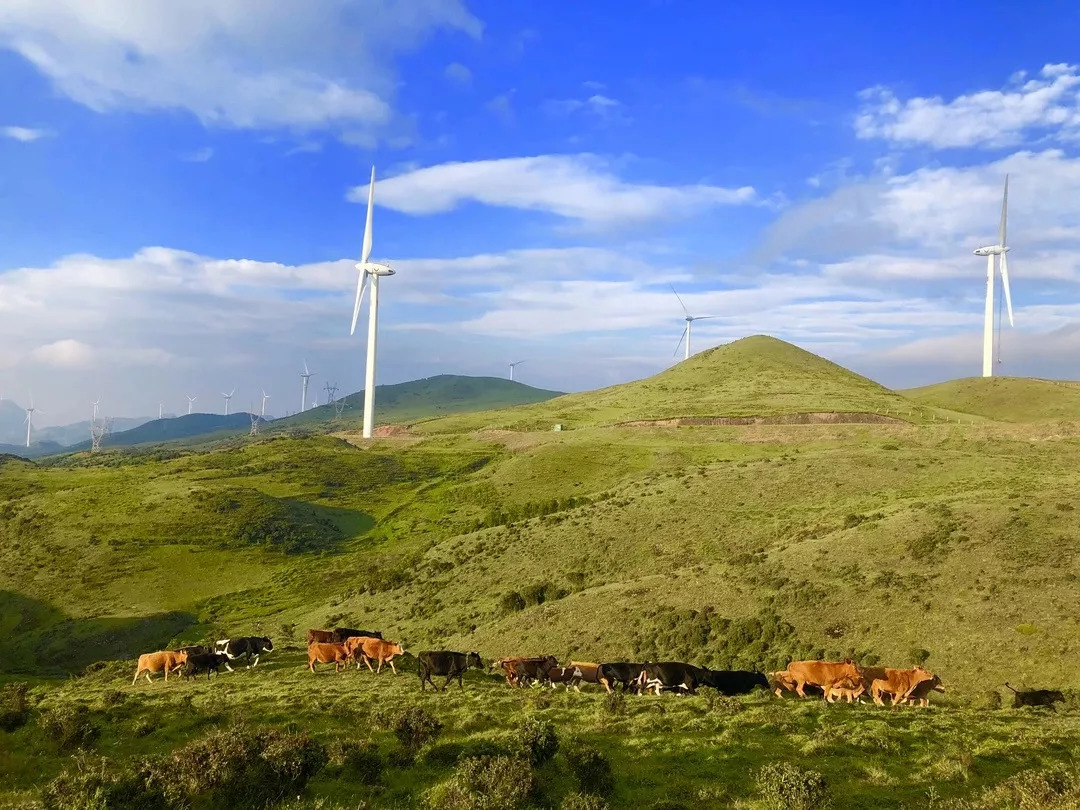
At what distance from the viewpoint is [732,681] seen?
2539cm

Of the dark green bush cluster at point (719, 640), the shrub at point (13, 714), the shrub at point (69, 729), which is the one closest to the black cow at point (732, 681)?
the dark green bush cluster at point (719, 640)

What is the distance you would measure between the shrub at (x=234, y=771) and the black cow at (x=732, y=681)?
16.2m

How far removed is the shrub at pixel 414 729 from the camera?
1619 cm

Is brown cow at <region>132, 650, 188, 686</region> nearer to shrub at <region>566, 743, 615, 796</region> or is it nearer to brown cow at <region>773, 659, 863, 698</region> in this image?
shrub at <region>566, 743, 615, 796</region>

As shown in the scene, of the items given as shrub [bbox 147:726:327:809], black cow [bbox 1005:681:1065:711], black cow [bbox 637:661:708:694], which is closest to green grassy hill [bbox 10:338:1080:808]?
shrub [bbox 147:726:327:809]

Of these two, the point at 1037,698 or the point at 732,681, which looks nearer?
the point at 1037,698

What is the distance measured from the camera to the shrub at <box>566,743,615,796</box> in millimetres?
13383

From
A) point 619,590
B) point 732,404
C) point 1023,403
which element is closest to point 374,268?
point 732,404

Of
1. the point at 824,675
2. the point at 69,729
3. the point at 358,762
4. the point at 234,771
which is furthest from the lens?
the point at 824,675

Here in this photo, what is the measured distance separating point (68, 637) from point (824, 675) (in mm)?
60077

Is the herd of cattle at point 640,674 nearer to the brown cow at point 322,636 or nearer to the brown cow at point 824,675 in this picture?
the brown cow at point 824,675

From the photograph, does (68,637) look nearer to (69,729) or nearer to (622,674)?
(69,729)

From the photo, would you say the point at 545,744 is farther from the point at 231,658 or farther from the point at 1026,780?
the point at 231,658

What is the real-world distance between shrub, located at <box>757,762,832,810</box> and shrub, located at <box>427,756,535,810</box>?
448cm
